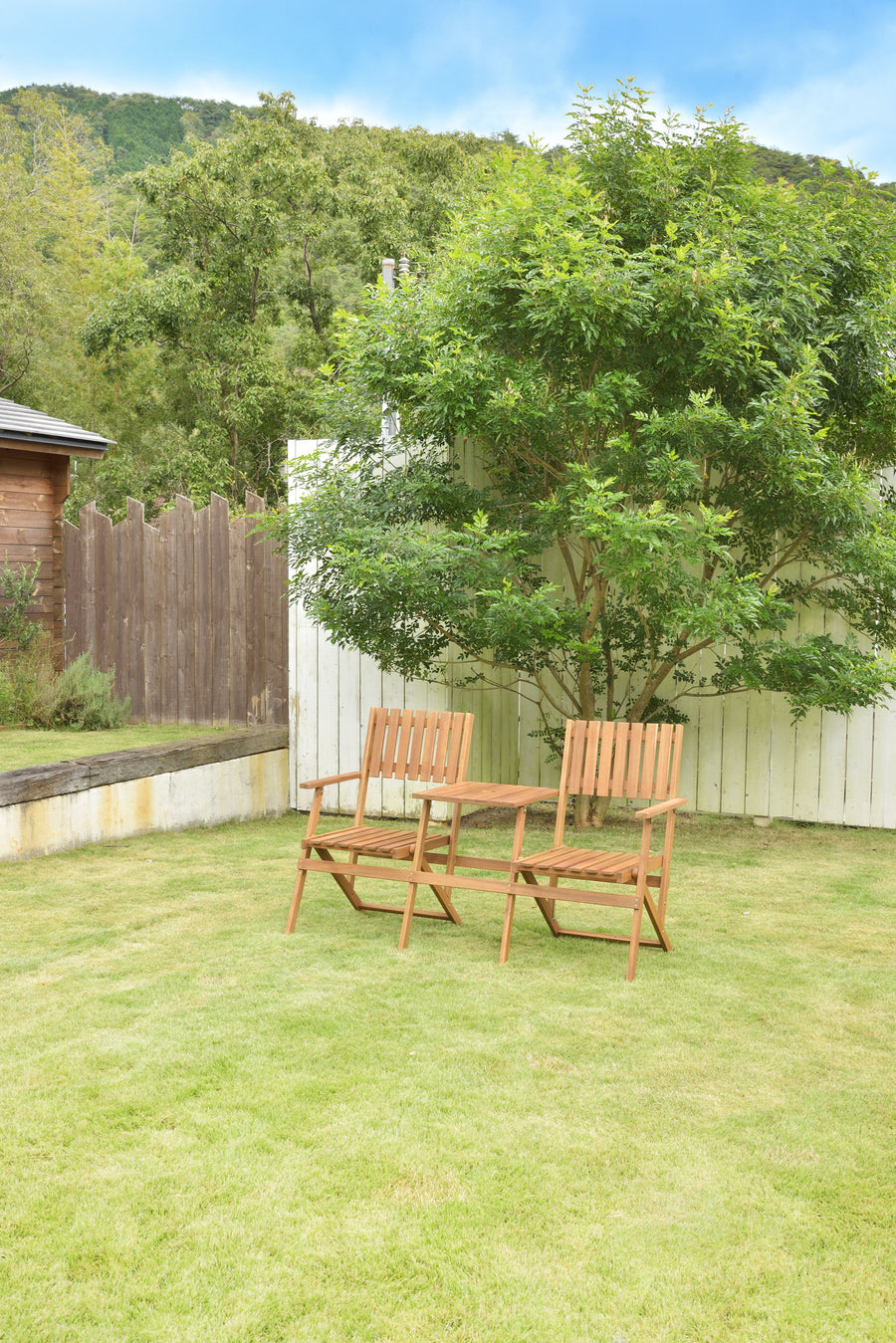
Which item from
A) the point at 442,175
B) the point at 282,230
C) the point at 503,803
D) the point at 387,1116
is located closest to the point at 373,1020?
the point at 387,1116

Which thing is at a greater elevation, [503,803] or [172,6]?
[172,6]

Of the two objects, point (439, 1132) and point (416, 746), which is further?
point (416, 746)

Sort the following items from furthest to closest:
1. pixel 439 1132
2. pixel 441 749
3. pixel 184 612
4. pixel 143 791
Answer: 1. pixel 184 612
2. pixel 143 791
3. pixel 441 749
4. pixel 439 1132

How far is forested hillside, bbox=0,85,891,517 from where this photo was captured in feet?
63.5

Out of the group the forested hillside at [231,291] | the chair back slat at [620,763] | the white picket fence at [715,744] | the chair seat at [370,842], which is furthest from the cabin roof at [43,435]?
the chair back slat at [620,763]

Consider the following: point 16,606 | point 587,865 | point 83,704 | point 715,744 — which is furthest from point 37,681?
point 587,865

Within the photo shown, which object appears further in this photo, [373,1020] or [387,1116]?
[373,1020]

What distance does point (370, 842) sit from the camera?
16.5 ft

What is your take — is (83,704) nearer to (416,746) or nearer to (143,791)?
(143,791)

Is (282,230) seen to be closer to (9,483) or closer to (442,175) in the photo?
(442,175)

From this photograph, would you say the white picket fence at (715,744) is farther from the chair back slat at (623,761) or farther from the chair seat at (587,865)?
the chair seat at (587,865)

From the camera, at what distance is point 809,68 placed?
20.9m

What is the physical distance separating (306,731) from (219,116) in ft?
143

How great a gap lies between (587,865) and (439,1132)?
168 cm
